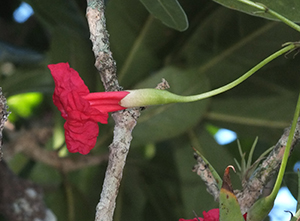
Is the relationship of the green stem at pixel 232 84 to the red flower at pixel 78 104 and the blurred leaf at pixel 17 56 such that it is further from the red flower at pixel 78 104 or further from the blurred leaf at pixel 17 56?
the blurred leaf at pixel 17 56

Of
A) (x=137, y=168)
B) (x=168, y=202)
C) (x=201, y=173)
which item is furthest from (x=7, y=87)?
(x=201, y=173)

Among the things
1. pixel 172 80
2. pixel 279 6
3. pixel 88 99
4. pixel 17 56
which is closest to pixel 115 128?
pixel 88 99

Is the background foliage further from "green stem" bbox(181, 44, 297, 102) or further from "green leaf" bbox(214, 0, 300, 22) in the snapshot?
"green stem" bbox(181, 44, 297, 102)

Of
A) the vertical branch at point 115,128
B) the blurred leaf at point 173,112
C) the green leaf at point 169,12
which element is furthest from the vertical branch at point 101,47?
the blurred leaf at point 173,112

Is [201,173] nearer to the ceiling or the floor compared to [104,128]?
nearer to the floor

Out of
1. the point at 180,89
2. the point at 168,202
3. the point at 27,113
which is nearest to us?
the point at 180,89

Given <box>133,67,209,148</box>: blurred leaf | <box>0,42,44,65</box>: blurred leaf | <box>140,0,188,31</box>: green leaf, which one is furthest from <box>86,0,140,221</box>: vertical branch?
<box>0,42,44,65</box>: blurred leaf

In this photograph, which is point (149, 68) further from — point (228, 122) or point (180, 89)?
point (228, 122)
